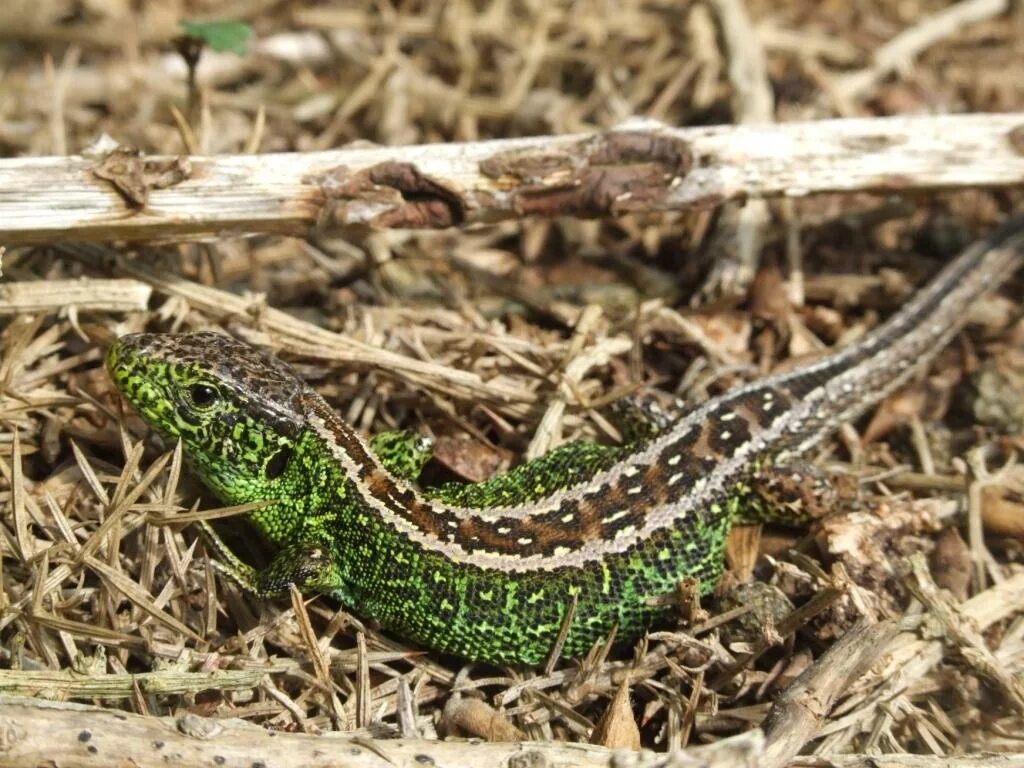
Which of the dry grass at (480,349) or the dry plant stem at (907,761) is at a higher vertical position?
the dry grass at (480,349)

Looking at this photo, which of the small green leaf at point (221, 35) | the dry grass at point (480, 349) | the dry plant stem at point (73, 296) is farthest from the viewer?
the small green leaf at point (221, 35)

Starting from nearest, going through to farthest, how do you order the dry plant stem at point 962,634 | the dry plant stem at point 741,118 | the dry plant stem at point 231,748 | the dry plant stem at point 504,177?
the dry plant stem at point 231,748 → the dry plant stem at point 962,634 → the dry plant stem at point 504,177 → the dry plant stem at point 741,118

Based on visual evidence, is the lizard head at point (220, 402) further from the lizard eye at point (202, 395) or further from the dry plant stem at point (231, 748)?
the dry plant stem at point (231, 748)

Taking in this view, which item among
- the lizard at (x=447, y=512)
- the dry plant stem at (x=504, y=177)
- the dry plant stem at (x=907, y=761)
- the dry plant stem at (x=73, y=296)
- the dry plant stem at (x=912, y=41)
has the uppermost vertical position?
the dry plant stem at (x=912, y=41)

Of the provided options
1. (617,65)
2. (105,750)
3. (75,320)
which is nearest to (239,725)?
(105,750)

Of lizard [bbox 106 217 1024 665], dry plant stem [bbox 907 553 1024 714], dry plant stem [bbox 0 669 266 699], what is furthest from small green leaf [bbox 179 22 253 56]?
dry plant stem [bbox 907 553 1024 714]

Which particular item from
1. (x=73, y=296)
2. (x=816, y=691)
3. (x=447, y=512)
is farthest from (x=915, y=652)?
(x=73, y=296)

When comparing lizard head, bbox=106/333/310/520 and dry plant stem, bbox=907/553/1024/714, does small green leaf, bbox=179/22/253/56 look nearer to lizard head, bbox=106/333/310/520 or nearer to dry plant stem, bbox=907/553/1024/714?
lizard head, bbox=106/333/310/520

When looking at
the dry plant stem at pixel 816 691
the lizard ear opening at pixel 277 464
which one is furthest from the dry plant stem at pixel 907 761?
the lizard ear opening at pixel 277 464
